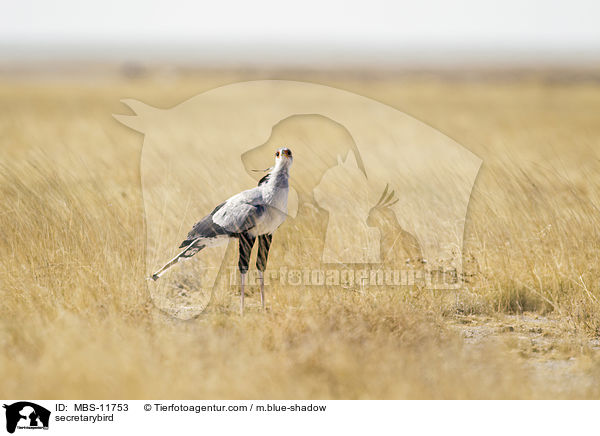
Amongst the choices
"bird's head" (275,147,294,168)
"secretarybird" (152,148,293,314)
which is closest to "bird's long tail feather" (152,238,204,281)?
"secretarybird" (152,148,293,314)

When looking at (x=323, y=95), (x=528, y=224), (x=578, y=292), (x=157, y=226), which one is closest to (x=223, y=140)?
(x=157, y=226)

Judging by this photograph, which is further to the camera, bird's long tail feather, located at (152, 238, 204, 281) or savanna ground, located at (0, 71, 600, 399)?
bird's long tail feather, located at (152, 238, 204, 281)

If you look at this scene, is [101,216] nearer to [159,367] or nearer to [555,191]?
[159,367]

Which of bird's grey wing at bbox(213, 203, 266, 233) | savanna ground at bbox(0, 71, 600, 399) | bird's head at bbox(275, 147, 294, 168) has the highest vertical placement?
bird's head at bbox(275, 147, 294, 168)

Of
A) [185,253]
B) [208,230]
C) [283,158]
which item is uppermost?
[283,158]

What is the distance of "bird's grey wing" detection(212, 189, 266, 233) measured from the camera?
185 inches

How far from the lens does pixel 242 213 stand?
4711 mm

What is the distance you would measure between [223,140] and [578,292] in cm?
1148
